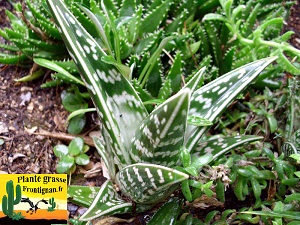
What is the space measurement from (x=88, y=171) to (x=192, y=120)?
0.51 metres

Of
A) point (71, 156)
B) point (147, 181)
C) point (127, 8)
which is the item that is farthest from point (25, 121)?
point (147, 181)

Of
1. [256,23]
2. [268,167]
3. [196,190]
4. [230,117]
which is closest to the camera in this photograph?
[196,190]

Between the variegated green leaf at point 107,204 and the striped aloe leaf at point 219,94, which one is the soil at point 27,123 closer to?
the variegated green leaf at point 107,204

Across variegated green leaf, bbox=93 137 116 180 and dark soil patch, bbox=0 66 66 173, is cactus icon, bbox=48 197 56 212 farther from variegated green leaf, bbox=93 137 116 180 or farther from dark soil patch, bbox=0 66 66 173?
dark soil patch, bbox=0 66 66 173

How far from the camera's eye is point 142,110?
3.79ft

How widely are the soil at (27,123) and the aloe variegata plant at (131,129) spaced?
286mm

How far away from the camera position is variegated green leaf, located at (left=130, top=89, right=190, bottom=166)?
87 cm

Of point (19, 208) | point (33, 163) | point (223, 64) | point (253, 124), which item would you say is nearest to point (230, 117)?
point (253, 124)

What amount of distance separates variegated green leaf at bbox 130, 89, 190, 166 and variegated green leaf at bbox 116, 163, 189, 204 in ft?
0.15

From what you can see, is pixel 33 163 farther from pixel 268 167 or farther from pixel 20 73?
pixel 268 167

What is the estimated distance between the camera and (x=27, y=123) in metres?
1.54

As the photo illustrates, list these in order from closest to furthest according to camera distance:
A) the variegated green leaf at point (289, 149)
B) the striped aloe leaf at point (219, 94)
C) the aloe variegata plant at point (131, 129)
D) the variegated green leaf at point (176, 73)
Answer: the aloe variegata plant at point (131, 129) < the striped aloe leaf at point (219, 94) < the variegated green leaf at point (289, 149) < the variegated green leaf at point (176, 73)

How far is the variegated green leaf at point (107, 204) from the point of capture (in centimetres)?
106

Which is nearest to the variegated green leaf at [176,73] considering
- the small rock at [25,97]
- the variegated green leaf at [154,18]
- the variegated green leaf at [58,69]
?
the variegated green leaf at [154,18]
